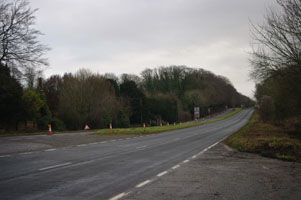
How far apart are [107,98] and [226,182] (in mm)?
41383

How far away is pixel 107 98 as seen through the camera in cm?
4712

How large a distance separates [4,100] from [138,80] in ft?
190

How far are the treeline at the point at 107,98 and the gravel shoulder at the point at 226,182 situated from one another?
14.0 meters

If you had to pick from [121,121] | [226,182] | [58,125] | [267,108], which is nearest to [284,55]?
[226,182]

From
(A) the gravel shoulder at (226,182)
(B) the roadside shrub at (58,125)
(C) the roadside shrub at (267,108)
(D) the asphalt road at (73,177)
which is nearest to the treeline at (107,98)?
(B) the roadside shrub at (58,125)

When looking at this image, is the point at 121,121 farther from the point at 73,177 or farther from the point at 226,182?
the point at 226,182

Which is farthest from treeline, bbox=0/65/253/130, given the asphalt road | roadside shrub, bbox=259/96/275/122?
roadside shrub, bbox=259/96/275/122

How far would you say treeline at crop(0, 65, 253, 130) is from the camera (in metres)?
42.2

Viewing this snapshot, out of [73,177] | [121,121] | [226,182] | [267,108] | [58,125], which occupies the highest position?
[267,108]

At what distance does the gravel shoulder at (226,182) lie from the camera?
5.64 metres

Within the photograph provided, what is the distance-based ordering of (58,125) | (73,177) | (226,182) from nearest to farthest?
(226,182) < (73,177) < (58,125)

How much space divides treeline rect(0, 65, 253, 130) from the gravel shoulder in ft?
45.8

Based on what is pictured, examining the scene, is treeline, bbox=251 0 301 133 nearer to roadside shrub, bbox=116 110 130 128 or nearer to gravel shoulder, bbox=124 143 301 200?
gravel shoulder, bbox=124 143 301 200

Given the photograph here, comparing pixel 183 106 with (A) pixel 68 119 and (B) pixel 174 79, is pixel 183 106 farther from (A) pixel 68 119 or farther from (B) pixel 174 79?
(A) pixel 68 119
